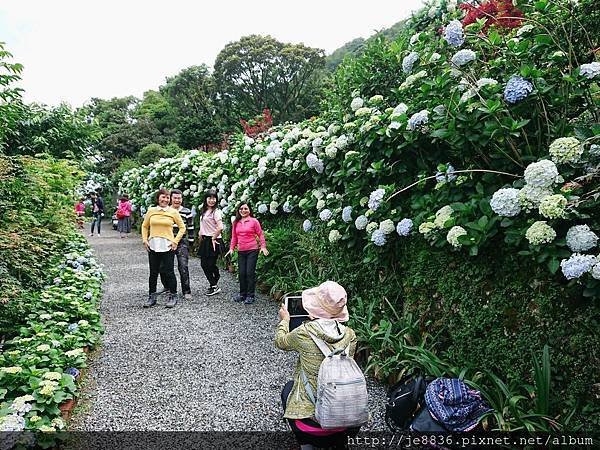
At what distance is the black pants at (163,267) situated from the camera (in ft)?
19.2

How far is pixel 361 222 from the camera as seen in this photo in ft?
13.7

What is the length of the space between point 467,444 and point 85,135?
1062 cm

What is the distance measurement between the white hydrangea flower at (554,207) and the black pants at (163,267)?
4401 mm

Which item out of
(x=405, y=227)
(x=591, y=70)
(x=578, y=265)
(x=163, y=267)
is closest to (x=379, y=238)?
(x=405, y=227)

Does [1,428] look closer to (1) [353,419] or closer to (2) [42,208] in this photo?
(1) [353,419]

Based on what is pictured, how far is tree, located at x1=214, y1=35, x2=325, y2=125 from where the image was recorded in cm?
3198

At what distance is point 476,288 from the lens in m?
3.14

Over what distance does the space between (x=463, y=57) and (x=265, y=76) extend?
100 ft

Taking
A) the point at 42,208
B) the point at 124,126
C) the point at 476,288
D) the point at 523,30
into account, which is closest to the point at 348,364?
the point at 476,288

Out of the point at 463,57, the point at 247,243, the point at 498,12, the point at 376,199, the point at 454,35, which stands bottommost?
the point at 247,243

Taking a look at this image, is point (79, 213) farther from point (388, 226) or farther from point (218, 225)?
point (388, 226)

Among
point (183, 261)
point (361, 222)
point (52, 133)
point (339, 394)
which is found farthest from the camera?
point (52, 133)

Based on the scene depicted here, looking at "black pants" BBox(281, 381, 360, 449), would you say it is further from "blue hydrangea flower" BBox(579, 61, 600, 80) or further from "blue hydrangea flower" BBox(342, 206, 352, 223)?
"blue hydrangea flower" BBox(579, 61, 600, 80)

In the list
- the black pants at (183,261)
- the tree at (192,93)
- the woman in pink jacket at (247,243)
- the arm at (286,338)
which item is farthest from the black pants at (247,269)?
the tree at (192,93)
